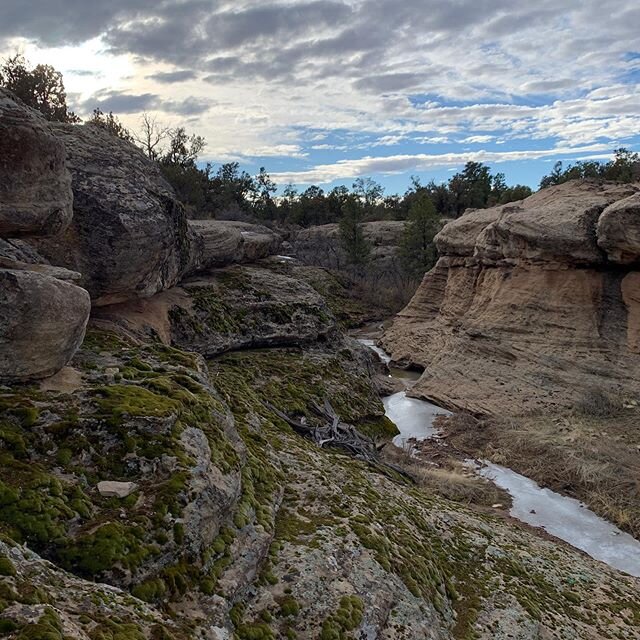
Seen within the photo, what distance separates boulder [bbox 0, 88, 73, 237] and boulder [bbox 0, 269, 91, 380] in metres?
0.62

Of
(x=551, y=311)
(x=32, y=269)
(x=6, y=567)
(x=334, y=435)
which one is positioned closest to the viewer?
(x=6, y=567)

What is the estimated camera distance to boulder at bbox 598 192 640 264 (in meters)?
17.4

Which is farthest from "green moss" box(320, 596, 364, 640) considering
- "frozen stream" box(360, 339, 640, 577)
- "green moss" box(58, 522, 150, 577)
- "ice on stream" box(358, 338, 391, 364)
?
"ice on stream" box(358, 338, 391, 364)

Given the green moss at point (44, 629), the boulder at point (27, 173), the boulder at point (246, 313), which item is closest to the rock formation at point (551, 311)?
the boulder at point (246, 313)

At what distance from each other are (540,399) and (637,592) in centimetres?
1063

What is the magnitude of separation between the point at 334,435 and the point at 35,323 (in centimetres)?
723

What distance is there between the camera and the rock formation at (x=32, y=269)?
17.9ft

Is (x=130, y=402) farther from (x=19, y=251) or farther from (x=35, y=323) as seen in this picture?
(x=19, y=251)

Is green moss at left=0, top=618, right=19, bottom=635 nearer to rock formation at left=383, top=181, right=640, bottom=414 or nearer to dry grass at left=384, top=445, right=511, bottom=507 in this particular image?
dry grass at left=384, top=445, right=511, bottom=507

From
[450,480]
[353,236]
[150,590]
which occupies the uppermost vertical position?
[353,236]

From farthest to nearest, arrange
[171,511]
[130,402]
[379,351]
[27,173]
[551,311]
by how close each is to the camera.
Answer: [379,351] < [551,311] < [27,173] < [130,402] < [171,511]

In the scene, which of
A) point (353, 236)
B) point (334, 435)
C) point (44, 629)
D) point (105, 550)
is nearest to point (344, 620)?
point (105, 550)

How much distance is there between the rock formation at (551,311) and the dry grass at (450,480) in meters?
4.68

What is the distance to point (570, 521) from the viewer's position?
11812 millimetres
